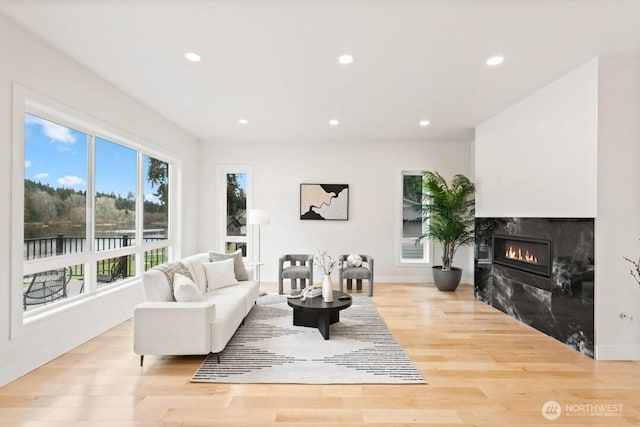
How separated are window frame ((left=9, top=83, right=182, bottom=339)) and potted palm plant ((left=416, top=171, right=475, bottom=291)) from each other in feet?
15.4

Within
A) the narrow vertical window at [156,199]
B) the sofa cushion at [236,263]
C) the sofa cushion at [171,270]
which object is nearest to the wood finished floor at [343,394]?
the sofa cushion at [171,270]

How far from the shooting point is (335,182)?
6.49 meters

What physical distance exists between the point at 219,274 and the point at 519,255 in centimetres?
394

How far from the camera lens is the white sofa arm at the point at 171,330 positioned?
278cm

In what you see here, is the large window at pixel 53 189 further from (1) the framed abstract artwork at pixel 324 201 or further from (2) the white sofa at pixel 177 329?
(1) the framed abstract artwork at pixel 324 201

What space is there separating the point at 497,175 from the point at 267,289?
4.22 meters

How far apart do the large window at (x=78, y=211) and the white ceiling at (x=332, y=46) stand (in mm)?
807

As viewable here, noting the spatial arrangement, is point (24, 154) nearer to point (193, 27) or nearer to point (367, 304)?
point (193, 27)

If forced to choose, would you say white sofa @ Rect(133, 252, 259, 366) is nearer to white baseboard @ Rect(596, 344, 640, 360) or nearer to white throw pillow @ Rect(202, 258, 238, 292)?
white throw pillow @ Rect(202, 258, 238, 292)

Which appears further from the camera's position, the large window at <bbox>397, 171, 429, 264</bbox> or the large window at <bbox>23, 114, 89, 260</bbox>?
the large window at <bbox>397, 171, 429, 264</bbox>

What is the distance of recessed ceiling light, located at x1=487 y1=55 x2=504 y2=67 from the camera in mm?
2994

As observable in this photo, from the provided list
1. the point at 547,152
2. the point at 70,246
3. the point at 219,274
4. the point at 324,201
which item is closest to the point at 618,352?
the point at 547,152
